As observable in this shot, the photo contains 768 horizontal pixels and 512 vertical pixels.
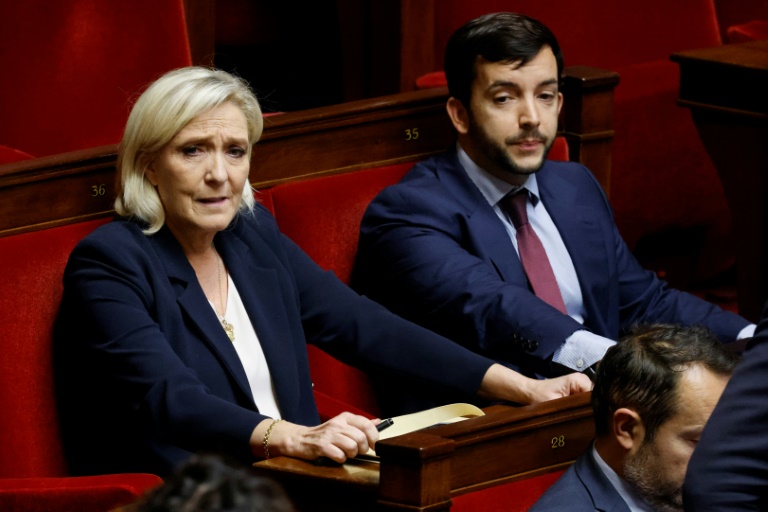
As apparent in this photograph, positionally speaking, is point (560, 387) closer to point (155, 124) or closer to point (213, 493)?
point (155, 124)

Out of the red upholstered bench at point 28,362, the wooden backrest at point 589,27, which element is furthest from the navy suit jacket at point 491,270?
the wooden backrest at point 589,27

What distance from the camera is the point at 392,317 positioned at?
112cm

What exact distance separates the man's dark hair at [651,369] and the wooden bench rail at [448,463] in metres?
0.04

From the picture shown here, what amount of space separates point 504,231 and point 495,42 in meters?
0.17

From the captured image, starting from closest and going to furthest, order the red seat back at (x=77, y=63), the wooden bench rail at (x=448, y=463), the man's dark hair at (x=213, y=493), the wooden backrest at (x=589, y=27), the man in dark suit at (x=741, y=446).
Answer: the man's dark hair at (x=213, y=493), the man in dark suit at (x=741, y=446), the wooden bench rail at (x=448, y=463), the red seat back at (x=77, y=63), the wooden backrest at (x=589, y=27)

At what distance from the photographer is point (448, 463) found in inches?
33.9

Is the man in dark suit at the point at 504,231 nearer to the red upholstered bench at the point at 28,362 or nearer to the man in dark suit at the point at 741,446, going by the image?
the red upholstered bench at the point at 28,362

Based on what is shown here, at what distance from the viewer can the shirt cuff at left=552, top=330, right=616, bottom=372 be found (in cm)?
113

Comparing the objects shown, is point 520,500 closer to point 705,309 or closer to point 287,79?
point 705,309

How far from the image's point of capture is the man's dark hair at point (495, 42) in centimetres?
126

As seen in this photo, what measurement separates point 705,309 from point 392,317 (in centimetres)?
35

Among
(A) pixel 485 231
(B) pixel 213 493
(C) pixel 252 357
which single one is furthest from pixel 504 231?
(B) pixel 213 493

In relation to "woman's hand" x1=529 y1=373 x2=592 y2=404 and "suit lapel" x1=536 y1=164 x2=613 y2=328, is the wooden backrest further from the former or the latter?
"woman's hand" x1=529 y1=373 x2=592 y2=404

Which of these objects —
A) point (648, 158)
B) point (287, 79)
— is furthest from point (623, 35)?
point (287, 79)
